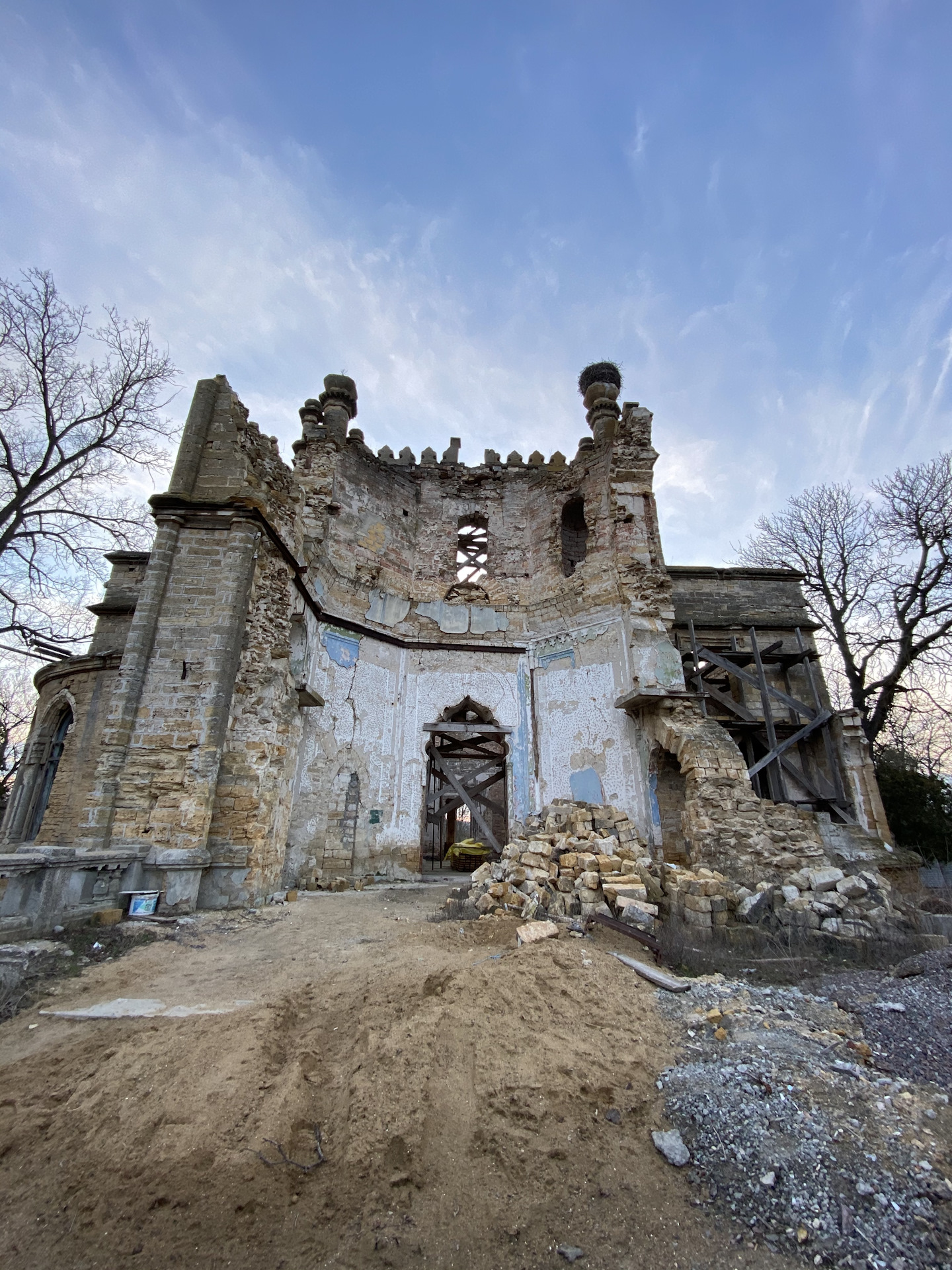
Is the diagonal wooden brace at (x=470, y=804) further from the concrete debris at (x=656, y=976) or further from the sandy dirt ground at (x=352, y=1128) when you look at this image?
the sandy dirt ground at (x=352, y=1128)

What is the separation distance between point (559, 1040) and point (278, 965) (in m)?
2.48

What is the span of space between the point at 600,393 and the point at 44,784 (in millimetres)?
17543

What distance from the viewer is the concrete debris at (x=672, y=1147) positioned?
212 centimetres

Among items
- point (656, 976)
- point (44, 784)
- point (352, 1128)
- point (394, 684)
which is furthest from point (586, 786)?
point (44, 784)

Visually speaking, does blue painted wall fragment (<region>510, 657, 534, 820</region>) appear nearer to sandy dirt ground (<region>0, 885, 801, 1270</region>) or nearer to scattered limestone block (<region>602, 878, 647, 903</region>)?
scattered limestone block (<region>602, 878, 647, 903</region>)

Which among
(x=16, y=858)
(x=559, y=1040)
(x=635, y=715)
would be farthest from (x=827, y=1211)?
(x=635, y=715)

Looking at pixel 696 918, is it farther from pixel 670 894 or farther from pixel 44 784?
pixel 44 784

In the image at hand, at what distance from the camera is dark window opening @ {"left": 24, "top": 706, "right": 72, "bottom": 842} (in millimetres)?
13055

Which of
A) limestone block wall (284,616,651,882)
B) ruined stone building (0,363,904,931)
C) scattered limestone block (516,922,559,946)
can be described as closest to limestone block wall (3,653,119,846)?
ruined stone building (0,363,904,931)

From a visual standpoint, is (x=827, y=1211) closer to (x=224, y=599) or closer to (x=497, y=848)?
(x=224, y=599)

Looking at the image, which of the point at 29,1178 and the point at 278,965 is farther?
the point at 278,965

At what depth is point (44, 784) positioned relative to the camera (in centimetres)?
1320

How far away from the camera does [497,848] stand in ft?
34.2

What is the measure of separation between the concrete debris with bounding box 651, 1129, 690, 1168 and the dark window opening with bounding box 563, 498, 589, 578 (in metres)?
11.2
